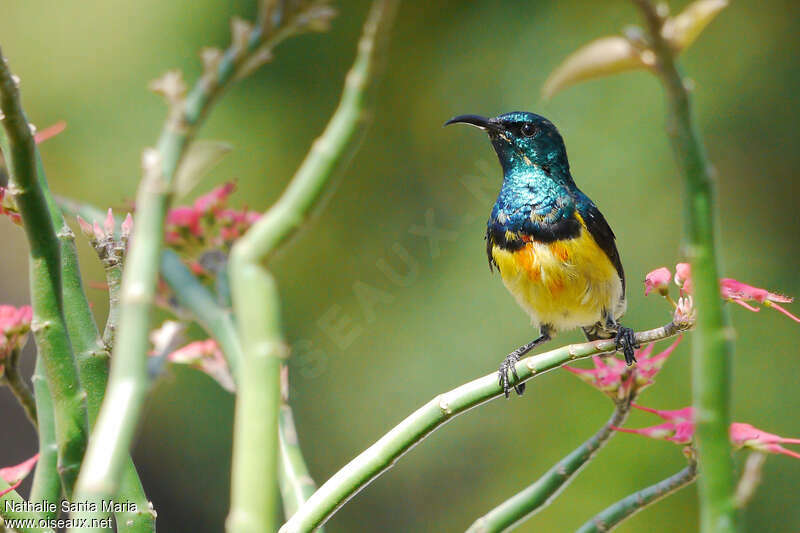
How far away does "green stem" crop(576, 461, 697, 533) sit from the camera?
60cm

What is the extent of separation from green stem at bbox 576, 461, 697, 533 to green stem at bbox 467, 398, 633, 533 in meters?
0.04

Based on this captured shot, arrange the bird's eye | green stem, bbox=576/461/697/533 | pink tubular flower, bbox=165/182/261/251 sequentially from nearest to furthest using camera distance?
green stem, bbox=576/461/697/533 < pink tubular flower, bbox=165/182/261/251 < the bird's eye

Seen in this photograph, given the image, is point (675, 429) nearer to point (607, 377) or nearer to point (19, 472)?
point (607, 377)

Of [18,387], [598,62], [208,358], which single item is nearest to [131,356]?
[598,62]

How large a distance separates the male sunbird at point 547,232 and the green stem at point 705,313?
0.87 m

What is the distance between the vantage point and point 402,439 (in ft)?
1.69

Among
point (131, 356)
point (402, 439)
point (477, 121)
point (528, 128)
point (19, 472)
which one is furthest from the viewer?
point (528, 128)

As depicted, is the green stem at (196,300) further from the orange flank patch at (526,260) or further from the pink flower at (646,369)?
the orange flank patch at (526,260)

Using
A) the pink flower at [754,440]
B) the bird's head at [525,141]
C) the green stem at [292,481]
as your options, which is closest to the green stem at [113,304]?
the green stem at [292,481]

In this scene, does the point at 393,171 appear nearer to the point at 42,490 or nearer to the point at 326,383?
the point at 326,383

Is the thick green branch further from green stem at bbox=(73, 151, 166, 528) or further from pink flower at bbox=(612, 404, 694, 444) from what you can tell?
pink flower at bbox=(612, 404, 694, 444)

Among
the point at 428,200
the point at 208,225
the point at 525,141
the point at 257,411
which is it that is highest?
the point at 428,200

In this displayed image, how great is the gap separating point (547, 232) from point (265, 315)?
3.16ft

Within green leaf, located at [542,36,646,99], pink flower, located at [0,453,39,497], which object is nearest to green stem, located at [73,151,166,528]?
green leaf, located at [542,36,646,99]
